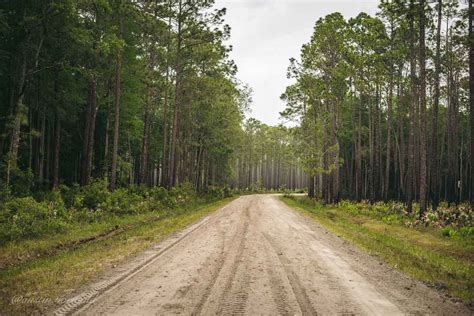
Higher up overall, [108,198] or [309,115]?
[309,115]

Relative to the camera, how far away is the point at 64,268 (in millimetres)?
7629

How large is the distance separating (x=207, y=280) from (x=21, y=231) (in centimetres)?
729

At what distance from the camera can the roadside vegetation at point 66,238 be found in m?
6.66

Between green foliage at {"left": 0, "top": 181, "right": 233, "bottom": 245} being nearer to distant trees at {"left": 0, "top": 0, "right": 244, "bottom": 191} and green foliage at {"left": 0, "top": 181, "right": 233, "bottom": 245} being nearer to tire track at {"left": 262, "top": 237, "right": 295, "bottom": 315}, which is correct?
distant trees at {"left": 0, "top": 0, "right": 244, "bottom": 191}

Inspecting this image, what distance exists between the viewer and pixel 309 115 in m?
34.7

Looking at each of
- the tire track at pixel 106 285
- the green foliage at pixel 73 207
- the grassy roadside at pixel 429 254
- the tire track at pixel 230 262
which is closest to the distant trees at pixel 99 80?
the green foliage at pixel 73 207

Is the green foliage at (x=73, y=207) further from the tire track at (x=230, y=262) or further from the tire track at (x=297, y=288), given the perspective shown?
the tire track at (x=297, y=288)

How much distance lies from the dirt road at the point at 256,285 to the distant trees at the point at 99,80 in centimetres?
967

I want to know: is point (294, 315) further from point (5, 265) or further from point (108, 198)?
point (108, 198)

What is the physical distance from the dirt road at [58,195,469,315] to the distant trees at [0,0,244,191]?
31.7 ft

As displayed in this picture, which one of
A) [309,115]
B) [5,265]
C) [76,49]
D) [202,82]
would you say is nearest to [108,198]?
[76,49]

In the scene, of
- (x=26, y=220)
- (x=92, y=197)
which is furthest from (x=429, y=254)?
(x=92, y=197)

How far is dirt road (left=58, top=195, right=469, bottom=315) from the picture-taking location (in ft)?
17.5

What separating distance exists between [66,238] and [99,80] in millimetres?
16244
